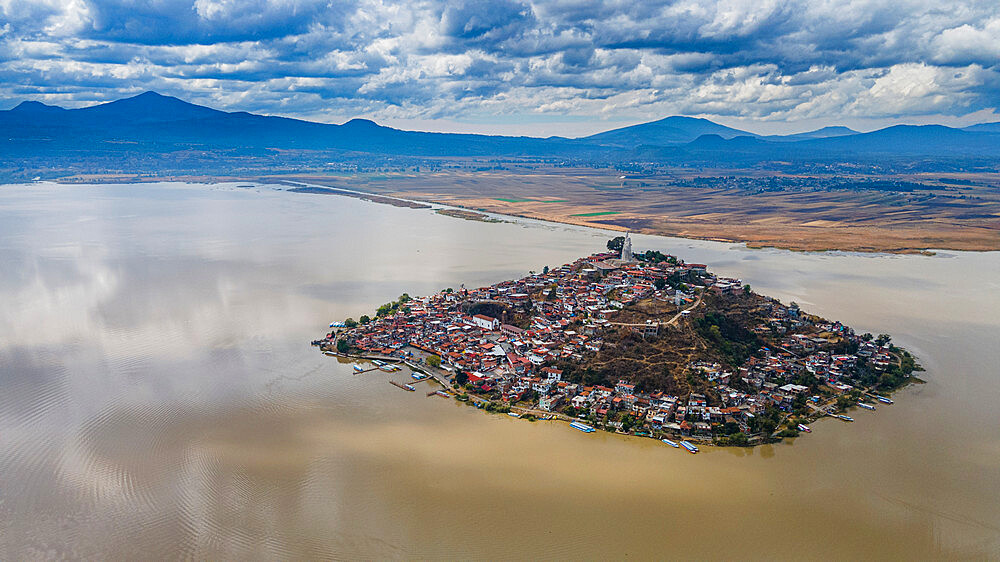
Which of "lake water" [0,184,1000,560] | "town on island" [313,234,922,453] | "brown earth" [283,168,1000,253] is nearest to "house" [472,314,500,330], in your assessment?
"town on island" [313,234,922,453]

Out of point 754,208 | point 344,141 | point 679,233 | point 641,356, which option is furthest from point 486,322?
point 344,141

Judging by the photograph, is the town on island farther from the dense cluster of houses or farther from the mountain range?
the mountain range

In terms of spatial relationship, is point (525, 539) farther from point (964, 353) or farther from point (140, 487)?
point (964, 353)

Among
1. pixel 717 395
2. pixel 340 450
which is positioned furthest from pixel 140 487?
pixel 717 395

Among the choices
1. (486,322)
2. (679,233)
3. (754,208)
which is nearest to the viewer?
(486,322)

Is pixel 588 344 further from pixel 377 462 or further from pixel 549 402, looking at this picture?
pixel 377 462

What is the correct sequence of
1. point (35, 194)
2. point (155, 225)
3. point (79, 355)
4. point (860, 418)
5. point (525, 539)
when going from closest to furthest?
point (525, 539) < point (860, 418) < point (79, 355) < point (155, 225) < point (35, 194)
